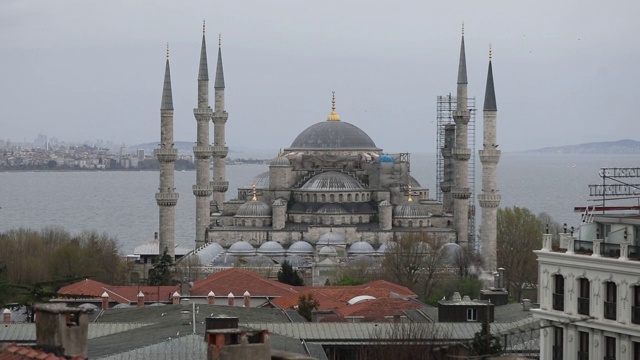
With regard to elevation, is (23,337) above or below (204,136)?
below

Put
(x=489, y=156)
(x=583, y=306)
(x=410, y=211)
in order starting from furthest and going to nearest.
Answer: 1. (x=410, y=211)
2. (x=489, y=156)
3. (x=583, y=306)

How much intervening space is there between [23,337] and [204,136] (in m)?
42.0

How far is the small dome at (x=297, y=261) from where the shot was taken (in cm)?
6003

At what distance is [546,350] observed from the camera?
20922 millimetres

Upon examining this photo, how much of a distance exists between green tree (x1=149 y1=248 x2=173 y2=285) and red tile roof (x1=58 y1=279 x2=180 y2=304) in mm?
4540

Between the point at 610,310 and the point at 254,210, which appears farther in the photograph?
the point at 254,210

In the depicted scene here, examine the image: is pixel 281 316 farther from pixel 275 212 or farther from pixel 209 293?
pixel 275 212

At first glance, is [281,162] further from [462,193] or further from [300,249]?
[462,193]

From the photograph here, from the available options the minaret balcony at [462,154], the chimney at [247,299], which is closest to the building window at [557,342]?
the chimney at [247,299]

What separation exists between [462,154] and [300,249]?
748 centimetres

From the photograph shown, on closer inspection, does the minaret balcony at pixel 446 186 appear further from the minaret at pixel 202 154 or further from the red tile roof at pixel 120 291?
the red tile roof at pixel 120 291

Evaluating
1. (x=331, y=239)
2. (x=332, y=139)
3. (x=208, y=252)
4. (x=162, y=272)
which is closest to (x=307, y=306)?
(x=162, y=272)

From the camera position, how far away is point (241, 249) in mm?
63125

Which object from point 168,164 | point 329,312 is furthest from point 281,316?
point 168,164
